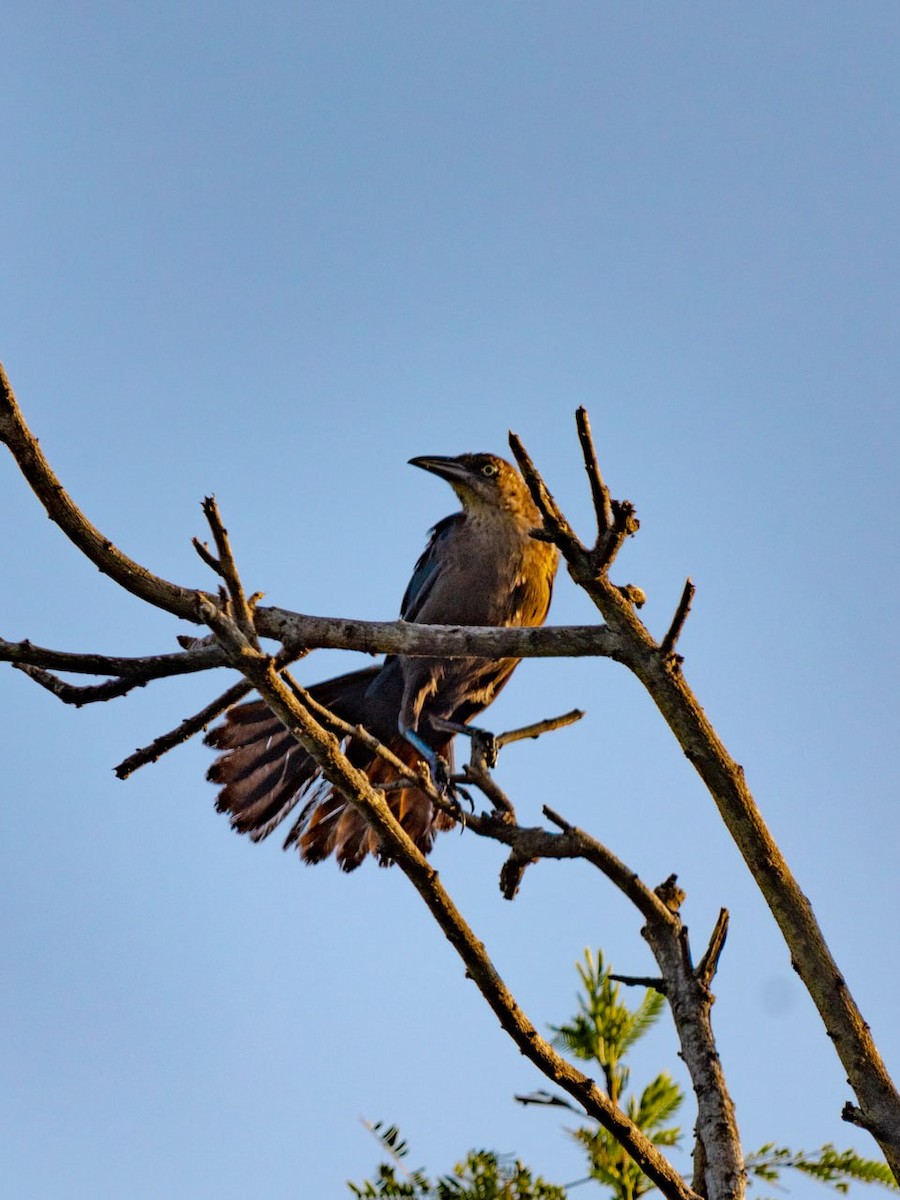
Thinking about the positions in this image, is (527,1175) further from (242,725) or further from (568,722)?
(242,725)

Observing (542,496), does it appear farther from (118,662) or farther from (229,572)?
(118,662)

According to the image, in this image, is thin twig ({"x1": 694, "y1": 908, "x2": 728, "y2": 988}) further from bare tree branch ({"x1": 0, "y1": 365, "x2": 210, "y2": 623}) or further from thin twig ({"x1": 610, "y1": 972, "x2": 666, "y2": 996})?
bare tree branch ({"x1": 0, "y1": 365, "x2": 210, "y2": 623})

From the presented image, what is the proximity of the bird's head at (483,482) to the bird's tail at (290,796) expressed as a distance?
6.05 feet

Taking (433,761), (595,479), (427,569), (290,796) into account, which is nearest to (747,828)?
(595,479)

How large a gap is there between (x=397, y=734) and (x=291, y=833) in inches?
37.4

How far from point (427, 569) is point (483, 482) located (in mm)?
634

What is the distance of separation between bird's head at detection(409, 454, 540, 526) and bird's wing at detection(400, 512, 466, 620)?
155 millimetres

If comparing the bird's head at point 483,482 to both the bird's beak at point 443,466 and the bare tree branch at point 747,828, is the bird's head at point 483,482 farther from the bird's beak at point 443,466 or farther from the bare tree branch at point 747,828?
the bare tree branch at point 747,828

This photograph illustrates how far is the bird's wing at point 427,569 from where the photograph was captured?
7.57 meters

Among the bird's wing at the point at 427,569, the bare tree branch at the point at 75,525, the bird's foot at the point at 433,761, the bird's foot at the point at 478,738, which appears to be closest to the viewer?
the bare tree branch at the point at 75,525

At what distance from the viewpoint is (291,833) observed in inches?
259

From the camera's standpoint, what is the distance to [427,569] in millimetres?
7793

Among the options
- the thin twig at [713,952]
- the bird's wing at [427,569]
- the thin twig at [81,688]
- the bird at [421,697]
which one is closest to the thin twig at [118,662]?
the thin twig at [81,688]

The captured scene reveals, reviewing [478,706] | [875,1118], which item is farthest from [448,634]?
[478,706]
